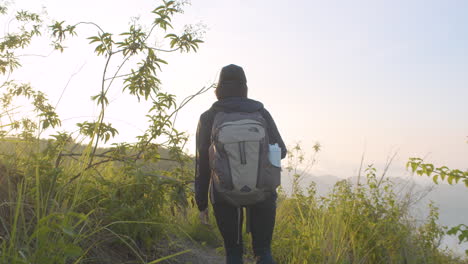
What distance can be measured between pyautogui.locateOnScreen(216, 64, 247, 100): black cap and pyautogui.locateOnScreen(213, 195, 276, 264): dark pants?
34.9 inches

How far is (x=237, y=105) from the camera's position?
2764mm

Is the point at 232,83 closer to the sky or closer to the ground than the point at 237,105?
closer to the sky

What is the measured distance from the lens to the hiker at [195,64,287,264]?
2555mm

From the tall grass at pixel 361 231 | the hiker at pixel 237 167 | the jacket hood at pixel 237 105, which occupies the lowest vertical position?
the tall grass at pixel 361 231

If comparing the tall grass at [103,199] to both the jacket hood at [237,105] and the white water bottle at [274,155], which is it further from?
the white water bottle at [274,155]

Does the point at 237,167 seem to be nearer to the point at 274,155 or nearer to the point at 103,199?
the point at 274,155

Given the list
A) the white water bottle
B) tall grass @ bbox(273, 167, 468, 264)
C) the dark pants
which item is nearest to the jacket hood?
the white water bottle

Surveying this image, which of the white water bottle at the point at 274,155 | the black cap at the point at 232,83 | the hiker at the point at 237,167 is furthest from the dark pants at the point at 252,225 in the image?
the black cap at the point at 232,83

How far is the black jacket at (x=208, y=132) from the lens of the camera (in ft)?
9.12

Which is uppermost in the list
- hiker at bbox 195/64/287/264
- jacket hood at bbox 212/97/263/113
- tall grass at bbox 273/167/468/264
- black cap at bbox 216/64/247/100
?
black cap at bbox 216/64/247/100

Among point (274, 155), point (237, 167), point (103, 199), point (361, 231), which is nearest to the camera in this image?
point (237, 167)

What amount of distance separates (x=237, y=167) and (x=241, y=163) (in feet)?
0.14

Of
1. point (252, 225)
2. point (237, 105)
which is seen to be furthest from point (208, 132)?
point (252, 225)

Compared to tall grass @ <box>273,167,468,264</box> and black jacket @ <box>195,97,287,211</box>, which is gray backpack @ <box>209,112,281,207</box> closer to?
black jacket @ <box>195,97,287,211</box>
